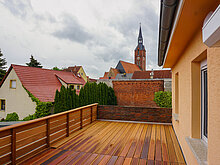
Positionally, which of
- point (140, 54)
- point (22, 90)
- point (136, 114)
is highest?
point (140, 54)

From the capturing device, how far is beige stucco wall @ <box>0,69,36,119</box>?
13844 millimetres

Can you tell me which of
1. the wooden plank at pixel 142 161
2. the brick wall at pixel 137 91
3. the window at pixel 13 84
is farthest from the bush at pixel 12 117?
the wooden plank at pixel 142 161

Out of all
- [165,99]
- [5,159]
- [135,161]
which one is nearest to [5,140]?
[5,159]

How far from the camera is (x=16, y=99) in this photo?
14.6 m

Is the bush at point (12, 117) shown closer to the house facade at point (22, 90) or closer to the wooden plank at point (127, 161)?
the house facade at point (22, 90)

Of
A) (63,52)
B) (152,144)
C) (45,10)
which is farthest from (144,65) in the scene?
(152,144)

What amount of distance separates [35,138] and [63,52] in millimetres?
22346

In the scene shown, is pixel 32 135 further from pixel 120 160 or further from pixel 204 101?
pixel 204 101

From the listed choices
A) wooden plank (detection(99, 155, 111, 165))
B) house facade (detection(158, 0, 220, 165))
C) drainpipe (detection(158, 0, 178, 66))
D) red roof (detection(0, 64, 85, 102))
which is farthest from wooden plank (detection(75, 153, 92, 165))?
red roof (detection(0, 64, 85, 102))

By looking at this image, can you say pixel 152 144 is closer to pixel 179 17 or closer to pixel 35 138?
pixel 35 138

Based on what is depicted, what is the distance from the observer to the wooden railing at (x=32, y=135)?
7.90ft

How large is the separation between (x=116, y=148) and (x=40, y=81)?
15.3 meters

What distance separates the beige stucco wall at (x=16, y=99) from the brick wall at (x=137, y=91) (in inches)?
333

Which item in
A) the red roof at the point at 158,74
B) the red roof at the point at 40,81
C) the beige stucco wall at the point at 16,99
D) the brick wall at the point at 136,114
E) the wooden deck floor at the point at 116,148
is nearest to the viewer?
the wooden deck floor at the point at 116,148
